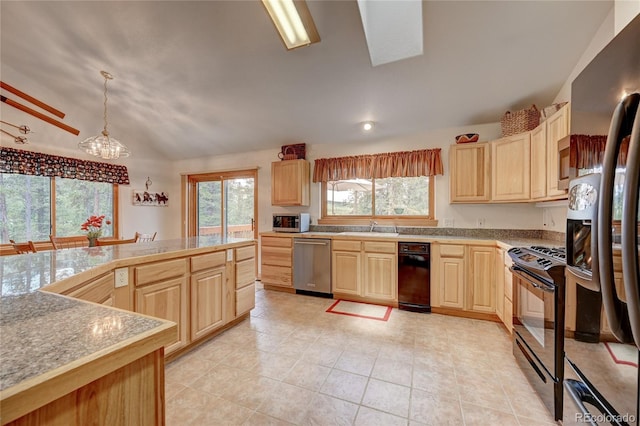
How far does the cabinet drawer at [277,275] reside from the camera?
3.91 m

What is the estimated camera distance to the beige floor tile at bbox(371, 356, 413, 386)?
189cm

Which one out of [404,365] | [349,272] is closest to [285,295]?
[349,272]

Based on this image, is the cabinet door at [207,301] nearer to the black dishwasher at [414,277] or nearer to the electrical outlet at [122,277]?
the electrical outlet at [122,277]

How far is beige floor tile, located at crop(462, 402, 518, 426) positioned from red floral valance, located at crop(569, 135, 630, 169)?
151cm

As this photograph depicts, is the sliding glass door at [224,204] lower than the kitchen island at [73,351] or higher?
higher

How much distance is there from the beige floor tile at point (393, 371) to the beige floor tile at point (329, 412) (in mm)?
385

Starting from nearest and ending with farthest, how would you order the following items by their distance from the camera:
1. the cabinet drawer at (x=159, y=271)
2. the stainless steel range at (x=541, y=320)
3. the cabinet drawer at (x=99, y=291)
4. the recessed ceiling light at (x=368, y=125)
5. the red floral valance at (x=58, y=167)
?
the cabinet drawer at (x=99, y=291), the stainless steel range at (x=541, y=320), the cabinet drawer at (x=159, y=271), the red floral valance at (x=58, y=167), the recessed ceiling light at (x=368, y=125)

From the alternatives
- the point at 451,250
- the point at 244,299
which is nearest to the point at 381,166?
the point at 451,250

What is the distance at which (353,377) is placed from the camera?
1914 mm

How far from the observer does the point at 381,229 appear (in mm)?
3932

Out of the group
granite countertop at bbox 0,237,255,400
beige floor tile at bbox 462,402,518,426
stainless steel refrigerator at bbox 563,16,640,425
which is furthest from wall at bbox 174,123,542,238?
granite countertop at bbox 0,237,255,400

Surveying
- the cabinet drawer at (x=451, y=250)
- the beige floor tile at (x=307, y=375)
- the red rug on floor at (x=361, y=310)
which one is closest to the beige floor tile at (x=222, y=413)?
the beige floor tile at (x=307, y=375)

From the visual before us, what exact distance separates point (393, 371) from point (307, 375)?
2.21 feet

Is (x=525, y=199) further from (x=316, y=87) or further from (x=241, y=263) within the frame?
(x=241, y=263)
